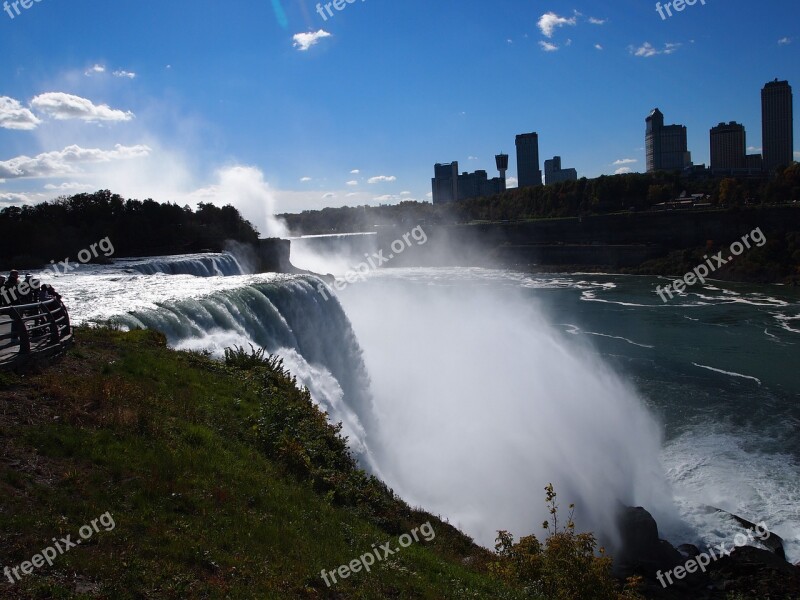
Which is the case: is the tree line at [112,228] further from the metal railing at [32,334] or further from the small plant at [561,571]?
the small plant at [561,571]

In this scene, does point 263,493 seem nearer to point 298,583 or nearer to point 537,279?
point 298,583

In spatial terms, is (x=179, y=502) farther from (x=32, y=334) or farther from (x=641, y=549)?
(x=641, y=549)

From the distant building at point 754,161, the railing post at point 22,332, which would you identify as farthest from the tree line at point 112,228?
the distant building at point 754,161

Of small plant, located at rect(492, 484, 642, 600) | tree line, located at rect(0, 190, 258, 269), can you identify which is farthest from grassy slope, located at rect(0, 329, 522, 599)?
tree line, located at rect(0, 190, 258, 269)

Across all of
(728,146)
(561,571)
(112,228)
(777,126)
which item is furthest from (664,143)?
(561,571)

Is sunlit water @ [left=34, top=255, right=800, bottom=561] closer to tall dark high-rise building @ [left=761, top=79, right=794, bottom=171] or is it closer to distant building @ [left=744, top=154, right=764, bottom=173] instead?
tall dark high-rise building @ [left=761, top=79, right=794, bottom=171]

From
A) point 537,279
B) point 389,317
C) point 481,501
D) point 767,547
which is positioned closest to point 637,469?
point 767,547

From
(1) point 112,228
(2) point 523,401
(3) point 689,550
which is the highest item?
(1) point 112,228
